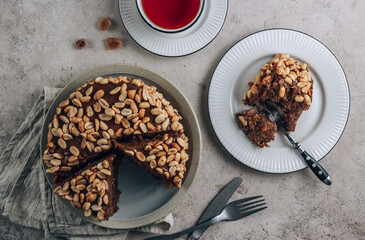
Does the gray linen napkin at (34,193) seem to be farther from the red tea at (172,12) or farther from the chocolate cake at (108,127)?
the red tea at (172,12)

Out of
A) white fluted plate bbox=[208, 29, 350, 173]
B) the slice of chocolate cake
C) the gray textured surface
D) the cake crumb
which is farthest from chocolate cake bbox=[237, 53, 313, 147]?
the cake crumb

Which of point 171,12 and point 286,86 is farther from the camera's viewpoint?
point 171,12

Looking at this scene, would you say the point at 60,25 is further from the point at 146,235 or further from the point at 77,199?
the point at 146,235

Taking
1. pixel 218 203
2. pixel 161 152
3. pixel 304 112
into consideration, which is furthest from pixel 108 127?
pixel 304 112

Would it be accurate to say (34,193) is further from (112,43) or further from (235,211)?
(235,211)

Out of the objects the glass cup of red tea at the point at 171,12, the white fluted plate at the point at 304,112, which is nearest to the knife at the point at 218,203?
the white fluted plate at the point at 304,112
